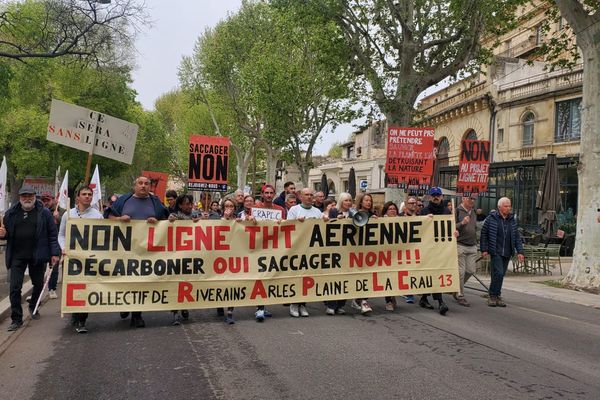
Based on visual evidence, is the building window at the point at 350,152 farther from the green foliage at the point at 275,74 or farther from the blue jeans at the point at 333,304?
the blue jeans at the point at 333,304

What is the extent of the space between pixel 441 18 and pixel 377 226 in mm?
13945

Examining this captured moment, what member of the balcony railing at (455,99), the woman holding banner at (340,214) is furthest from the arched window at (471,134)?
the woman holding banner at (340,214)

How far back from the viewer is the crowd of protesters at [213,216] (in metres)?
7.40

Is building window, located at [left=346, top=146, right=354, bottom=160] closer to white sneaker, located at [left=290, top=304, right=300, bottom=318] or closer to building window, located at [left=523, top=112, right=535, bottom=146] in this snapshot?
building window, located at [left=523, top=112, right=535, bottom=146]

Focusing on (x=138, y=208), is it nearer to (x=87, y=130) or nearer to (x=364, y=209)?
(x=364, y=209)

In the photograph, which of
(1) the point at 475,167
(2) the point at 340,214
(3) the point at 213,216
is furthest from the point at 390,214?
(1) the point at 475,167

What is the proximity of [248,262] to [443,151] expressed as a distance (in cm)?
3238

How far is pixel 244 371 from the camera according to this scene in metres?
5.40

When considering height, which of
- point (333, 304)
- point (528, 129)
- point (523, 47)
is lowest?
point (333, 304)

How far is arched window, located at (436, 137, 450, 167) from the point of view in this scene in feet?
123

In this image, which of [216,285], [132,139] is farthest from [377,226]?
[132,139]

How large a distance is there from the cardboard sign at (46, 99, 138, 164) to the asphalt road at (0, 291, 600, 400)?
3.42 metres

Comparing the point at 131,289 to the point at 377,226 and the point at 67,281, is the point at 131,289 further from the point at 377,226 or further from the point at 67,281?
the point at 377,226

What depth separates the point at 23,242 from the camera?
744 centimetres
